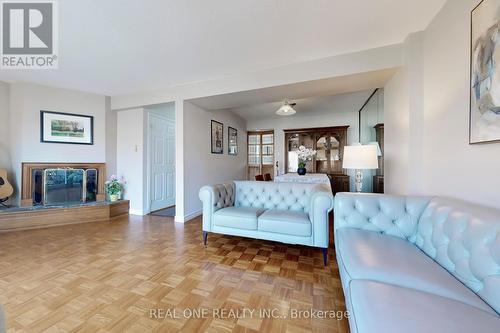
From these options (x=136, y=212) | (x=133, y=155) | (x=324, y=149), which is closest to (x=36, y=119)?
(x=133, y=155)

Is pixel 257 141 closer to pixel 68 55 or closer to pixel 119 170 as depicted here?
pixel 119 170

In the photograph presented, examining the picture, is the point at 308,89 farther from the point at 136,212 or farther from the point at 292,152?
the point at 136,212

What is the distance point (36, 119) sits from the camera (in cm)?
359

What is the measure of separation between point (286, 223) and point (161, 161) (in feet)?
11.6

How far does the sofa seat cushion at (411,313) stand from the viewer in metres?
0.72

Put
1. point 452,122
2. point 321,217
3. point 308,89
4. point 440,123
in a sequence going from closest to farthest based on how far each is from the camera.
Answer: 1. point 452,122
2. point 440,123
3. point 321,217
4. point 308,89

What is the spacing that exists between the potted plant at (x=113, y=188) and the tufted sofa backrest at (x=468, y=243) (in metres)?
4.77

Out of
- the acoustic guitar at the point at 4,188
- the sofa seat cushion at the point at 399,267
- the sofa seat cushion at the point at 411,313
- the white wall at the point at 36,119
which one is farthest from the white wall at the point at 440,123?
the acoustic guitar at the point at 4,188

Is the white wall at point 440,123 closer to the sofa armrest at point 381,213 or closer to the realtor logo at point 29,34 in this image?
the sofa armrest at point 381,213

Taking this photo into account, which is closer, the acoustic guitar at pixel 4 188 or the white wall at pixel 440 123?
the white wall at pixel 440 123

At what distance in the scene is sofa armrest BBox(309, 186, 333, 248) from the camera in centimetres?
210

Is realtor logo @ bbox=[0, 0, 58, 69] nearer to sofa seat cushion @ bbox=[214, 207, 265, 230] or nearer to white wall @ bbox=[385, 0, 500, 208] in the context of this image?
sofa seat cushion @ bbox=[214, 207, 265, 230]

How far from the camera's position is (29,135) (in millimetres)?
3545

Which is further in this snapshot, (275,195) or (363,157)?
(275,195)
